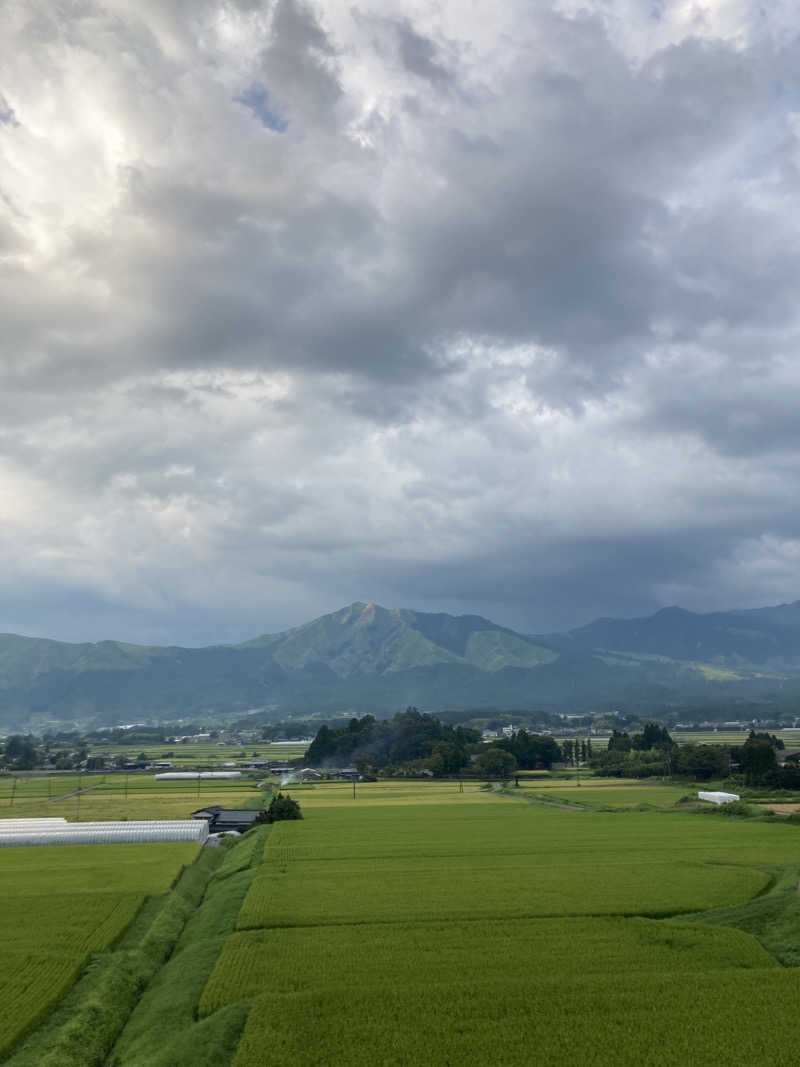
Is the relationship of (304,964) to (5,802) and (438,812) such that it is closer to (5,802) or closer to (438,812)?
(438,812)

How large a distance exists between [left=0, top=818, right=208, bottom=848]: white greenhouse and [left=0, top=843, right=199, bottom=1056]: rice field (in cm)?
159

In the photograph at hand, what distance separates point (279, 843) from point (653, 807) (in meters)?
→ 39.6

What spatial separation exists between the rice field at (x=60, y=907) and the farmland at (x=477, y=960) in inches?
24.7

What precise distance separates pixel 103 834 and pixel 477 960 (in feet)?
143

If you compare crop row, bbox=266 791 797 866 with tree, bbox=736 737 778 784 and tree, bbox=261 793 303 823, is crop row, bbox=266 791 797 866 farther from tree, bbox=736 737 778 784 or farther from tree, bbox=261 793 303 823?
tree, bbox=736 737 778 784

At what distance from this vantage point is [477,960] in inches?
992

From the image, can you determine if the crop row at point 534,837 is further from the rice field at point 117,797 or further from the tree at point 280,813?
the rice field at point 117,797

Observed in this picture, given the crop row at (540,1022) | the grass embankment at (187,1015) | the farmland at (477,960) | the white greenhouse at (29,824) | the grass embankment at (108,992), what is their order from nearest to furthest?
the crop row at (540,1022), the farmland at (477,960), the grass embankment at (187,1015), the grass embankment at (108,992), the white greenhouse at (29,824)

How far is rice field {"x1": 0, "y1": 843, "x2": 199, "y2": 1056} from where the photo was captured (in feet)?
80.4

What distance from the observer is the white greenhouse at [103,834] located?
58062 millimetres

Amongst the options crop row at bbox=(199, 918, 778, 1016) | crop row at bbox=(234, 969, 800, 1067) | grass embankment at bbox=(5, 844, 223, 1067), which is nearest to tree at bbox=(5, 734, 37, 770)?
grass embankment at bbox=(5, 844, 223, 1067)

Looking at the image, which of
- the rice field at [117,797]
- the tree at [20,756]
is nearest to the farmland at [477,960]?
the rice field at [117,797]

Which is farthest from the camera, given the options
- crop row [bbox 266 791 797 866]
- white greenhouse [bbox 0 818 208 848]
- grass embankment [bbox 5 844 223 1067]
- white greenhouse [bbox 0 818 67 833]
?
white greenhouse [bbox 0 818 67 833]

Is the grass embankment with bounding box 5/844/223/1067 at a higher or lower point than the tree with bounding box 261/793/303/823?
higher
